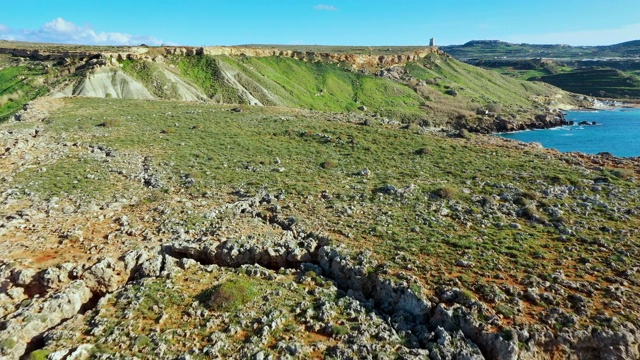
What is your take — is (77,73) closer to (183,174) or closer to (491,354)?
(183,174)

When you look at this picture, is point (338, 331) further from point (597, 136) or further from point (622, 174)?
point (597, 136)

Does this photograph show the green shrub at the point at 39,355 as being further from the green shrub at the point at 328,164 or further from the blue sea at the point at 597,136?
the blue sea at the point at 597,136

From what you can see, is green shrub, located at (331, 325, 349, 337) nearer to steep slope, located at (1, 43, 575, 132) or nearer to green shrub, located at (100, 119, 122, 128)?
green shrub, located at (100, 119, 122, 128)

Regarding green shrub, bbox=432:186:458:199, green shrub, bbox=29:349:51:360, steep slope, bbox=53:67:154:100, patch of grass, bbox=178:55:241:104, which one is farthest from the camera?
patch of grass, bbox=178:55:241:104

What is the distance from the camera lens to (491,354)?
12.5 metres

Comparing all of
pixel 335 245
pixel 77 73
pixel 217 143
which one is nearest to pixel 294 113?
pixel 217 143

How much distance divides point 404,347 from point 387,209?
10.5 m

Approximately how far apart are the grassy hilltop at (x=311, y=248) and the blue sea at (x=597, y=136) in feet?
194

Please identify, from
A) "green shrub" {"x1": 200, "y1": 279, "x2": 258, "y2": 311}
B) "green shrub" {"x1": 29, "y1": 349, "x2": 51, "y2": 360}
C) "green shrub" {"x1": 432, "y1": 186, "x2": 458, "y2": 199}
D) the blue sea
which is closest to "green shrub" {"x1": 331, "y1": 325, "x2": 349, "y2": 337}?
"green shrub" {"x1": 200, "y1": 279, "x2": 258, "y2": 311}

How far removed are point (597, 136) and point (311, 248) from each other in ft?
358

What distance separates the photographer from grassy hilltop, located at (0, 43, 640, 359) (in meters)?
12.7

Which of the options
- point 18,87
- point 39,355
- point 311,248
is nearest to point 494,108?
point 311,248

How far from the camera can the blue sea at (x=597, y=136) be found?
81.2m

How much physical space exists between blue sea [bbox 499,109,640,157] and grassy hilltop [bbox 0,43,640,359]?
5906cm
